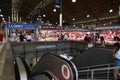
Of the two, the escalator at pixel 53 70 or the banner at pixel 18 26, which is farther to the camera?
the banner at pixel 18 26

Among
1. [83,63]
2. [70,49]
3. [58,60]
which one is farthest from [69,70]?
[70,49]

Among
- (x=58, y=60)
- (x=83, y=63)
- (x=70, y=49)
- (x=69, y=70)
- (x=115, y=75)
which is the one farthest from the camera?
(x=70, y=49)

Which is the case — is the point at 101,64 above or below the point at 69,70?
below

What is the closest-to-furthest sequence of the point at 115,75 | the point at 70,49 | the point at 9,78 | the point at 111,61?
the point at 9,78 < the point at 115,75 < the point at 111,61 < the point at 70,49

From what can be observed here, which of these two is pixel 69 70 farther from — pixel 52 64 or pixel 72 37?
pixel 72 37

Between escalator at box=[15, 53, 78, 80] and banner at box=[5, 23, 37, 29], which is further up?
banner at box=[5, 23, 37, 29]

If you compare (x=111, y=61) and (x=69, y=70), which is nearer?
(x=69, y=70)

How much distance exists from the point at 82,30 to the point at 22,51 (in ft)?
27.5

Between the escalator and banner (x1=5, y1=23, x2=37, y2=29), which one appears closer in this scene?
the escalator

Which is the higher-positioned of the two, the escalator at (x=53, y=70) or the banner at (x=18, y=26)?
the banner at (x=18, y=26)

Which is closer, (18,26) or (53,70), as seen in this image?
(53,70)

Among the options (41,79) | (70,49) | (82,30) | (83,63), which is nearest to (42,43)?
(70,49)

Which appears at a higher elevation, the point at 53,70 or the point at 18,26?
the point at 18,26

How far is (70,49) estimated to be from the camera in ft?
75.9
